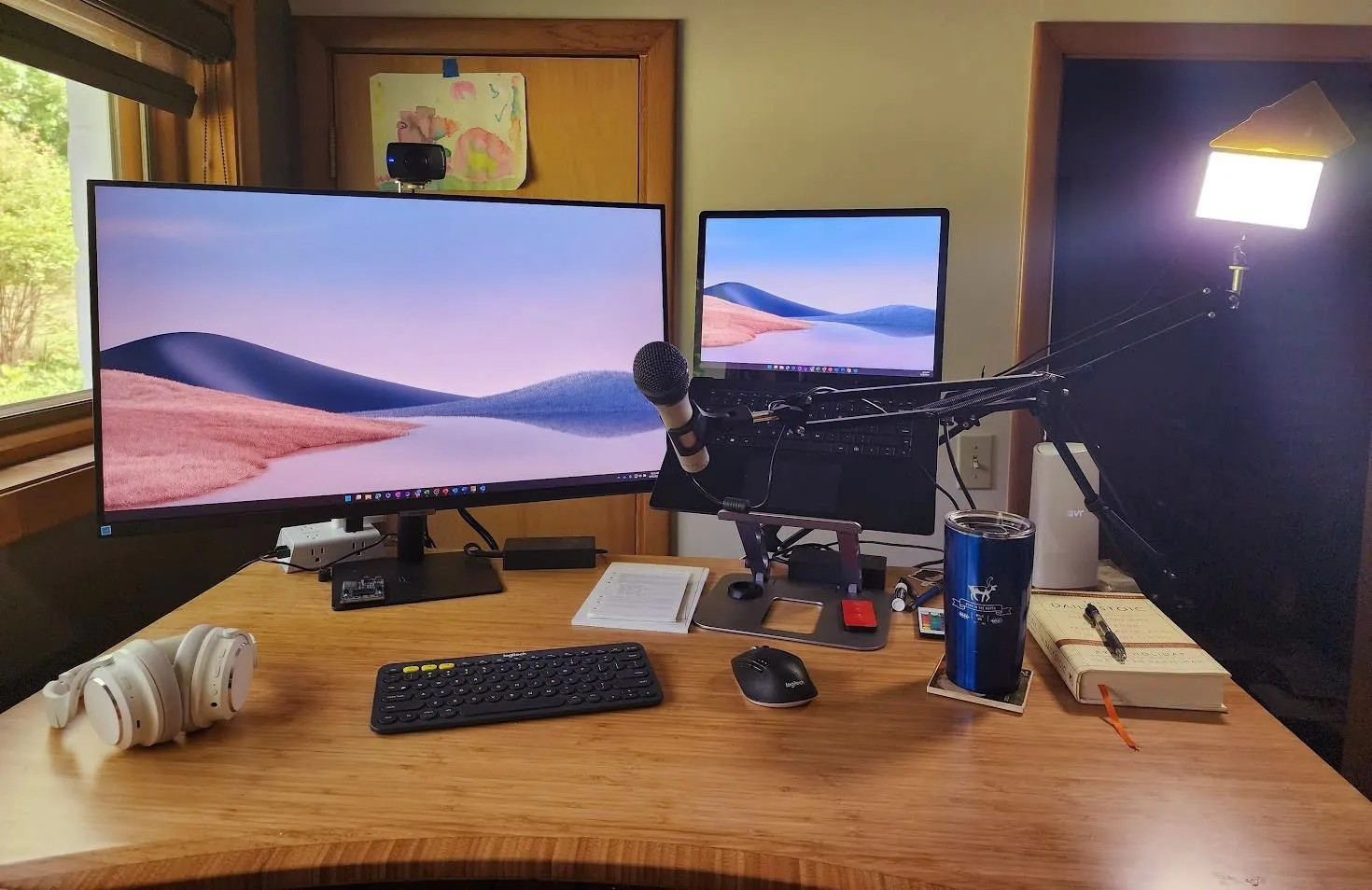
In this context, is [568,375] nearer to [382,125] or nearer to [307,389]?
[307,389]

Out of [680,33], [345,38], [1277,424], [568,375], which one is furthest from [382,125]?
[1277,424]

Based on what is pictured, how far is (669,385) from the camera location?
90cm

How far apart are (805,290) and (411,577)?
77 cm

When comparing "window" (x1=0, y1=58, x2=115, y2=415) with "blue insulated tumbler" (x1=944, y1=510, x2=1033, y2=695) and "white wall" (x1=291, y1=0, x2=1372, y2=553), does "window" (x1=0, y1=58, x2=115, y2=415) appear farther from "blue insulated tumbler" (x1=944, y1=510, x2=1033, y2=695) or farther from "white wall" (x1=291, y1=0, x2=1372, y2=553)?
"blue insulated tumbler" (x1=944, y1=510, x2=1033, y2=695)

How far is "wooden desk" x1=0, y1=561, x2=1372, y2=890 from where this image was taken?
71 centimetres

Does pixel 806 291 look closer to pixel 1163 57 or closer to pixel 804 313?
pixel 804 313

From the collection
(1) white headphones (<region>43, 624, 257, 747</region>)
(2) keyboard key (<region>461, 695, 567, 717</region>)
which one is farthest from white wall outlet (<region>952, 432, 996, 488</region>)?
(1) white headphones (<region>43, 624, 257, 747</region>)

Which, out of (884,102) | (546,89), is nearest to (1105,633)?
(884,102)

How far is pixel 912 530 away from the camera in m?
1.23

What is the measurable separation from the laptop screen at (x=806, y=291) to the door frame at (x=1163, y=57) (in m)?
0.76

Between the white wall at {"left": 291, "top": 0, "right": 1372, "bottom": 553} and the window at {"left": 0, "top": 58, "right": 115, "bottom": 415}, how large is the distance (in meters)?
0.69

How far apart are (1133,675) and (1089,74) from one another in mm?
1622

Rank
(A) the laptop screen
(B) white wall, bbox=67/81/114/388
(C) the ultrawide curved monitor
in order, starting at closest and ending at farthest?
(C) the ultrawide curved monitor
(A) the laptop screen
(B) white wall, bbox=67/81/114/388

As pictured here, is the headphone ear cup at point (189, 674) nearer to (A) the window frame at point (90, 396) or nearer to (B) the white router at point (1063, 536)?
(A) the window frame at point (90, 396)
